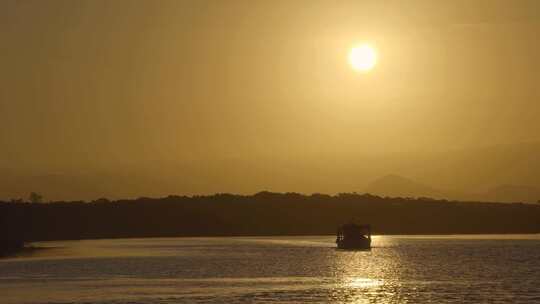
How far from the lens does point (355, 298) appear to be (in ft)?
293

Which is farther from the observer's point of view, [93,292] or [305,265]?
[305,265]

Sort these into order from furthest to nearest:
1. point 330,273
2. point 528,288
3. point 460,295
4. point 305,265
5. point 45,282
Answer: point 305,265, point 330,273, point 45,282, point 528,288, point 460,295

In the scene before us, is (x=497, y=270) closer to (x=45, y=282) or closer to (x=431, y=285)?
(x=431, y=285)

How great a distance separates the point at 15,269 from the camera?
440 feet

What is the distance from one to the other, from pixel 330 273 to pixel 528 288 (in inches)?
1281

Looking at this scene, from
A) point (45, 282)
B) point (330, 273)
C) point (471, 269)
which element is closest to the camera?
point (45, 282)

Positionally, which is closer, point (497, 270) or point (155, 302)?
point (155, 302)

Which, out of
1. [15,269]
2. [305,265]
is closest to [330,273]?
[305,265]

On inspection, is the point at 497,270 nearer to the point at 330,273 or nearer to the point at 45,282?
the point at 330,273

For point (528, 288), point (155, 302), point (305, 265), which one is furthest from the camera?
point (305, 265)

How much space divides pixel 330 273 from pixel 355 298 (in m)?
37.6

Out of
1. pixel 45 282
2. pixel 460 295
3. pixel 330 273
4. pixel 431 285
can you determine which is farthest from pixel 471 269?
pixel 45 282

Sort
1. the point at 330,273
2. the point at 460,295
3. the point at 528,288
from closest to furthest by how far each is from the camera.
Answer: the point at 460,295, the point at 528,288, the point at 330,273

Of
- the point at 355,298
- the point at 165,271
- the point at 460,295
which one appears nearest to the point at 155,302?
the point at 355,298
